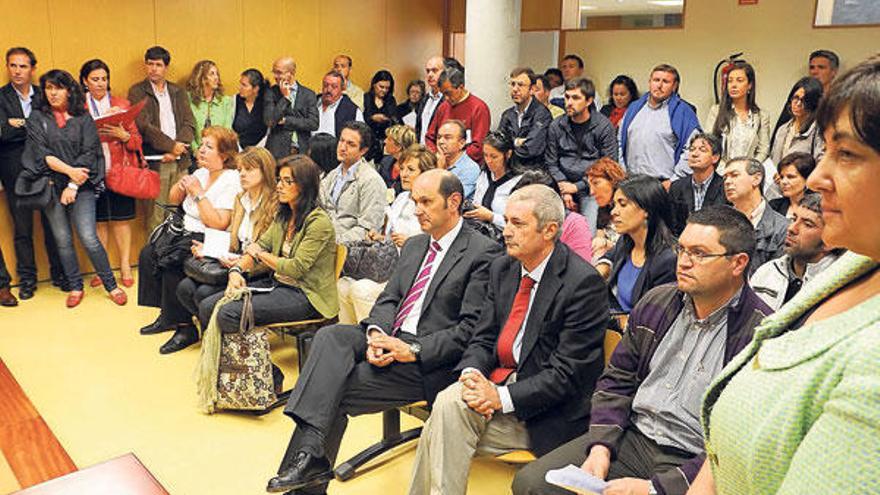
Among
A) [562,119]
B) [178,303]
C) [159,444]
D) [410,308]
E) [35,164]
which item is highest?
[562,119]

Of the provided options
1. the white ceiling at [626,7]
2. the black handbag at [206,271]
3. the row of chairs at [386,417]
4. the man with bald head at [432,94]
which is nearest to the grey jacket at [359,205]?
the row of chairs at [386,417]

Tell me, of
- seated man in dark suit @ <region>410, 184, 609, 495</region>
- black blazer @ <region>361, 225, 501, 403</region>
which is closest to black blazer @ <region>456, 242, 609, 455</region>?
seated man in dark suit @ <region>410, 184, 609, 495</region>

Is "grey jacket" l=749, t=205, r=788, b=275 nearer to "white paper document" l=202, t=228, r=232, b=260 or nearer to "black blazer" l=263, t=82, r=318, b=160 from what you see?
"white paper document" l=202, t=228, r=232, b=260

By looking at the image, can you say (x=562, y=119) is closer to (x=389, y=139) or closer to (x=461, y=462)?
(x=389, y=139)

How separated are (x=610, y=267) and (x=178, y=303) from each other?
281cm

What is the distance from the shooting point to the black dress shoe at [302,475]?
8.77ft

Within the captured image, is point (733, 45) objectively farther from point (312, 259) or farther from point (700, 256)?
point (700, 256)

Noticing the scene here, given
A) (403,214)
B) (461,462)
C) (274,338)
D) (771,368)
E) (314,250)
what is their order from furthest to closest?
(274,338)
(403,214)
(314,250)
(461,462)
(771,368)

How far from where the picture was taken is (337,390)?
2811 millimetres

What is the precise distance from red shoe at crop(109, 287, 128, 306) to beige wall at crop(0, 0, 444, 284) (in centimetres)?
99

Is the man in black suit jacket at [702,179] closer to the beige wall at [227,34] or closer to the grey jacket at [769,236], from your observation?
the grey jacket at [769,236]

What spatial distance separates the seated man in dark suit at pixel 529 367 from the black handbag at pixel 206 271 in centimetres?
192

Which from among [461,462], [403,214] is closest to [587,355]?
[461,462]

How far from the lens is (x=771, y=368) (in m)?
0.78
